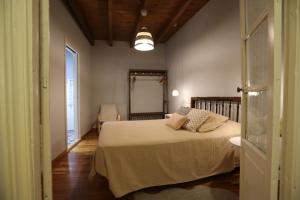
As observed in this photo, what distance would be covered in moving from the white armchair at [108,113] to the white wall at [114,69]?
37cm

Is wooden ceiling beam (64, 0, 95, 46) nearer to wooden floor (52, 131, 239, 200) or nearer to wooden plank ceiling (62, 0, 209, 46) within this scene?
wooden plank ceiling (62, 0, 209, 46)

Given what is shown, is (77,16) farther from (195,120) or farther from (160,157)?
(160,157)

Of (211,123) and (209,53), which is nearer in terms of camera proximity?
(211,123)

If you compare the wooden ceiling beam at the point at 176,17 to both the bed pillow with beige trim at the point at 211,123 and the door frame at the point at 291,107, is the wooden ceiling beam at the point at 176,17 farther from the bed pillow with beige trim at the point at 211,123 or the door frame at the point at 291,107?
the door frame at the point at 291,107

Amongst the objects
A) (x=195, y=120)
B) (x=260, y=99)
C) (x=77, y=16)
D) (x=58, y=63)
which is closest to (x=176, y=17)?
(x=77, y=16)

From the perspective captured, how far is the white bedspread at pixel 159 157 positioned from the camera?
75.4 inches

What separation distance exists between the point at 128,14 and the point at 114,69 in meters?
2.29

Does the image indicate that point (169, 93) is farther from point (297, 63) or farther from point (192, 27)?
point (297, 63)

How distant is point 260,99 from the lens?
3.54 feet

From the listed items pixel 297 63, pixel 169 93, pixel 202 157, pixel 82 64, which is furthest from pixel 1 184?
pixel 169 93

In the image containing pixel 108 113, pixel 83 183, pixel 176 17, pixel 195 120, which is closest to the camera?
pixel 83 183

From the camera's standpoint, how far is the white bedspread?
1915 mm

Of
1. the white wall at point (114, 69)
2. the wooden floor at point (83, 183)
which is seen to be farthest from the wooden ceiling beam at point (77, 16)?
the wooden floor at point (83, 183)

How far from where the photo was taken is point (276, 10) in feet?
2.66
